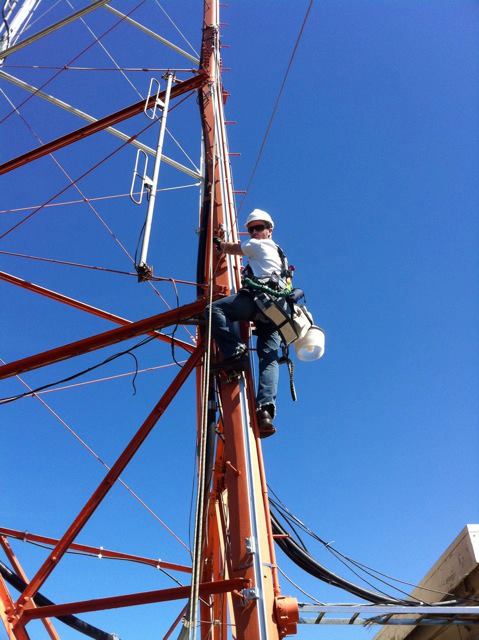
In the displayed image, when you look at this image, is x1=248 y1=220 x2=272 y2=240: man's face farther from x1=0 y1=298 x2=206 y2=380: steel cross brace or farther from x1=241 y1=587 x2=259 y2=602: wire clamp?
x1=241 y1=587 x2=259 y2=602: wire clamp

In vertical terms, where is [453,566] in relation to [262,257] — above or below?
below

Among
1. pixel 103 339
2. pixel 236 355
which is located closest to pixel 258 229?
pixel 236 355

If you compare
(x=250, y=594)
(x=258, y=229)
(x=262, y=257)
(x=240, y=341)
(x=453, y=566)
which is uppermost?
(x=258, y=229)

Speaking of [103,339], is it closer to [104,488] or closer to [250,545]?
[104,488]

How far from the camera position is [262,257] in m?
4.81

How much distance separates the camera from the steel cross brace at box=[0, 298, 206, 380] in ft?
15.7

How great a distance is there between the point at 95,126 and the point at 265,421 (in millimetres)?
4797

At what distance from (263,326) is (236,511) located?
1.74 m

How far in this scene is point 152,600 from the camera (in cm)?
375

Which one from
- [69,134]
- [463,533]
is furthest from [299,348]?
[69,134]

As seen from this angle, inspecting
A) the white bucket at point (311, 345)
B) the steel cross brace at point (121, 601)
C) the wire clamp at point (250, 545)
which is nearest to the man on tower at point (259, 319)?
the white bucket at point (311, 345)

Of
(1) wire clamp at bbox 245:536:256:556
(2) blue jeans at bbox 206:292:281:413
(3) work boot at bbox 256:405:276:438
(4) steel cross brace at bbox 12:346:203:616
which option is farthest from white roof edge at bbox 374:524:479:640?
(4) steel cross brace at bbox 12:346:203:616

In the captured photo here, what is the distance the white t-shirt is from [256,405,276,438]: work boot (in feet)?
3.94

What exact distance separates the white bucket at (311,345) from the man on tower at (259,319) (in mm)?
291
